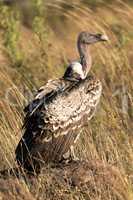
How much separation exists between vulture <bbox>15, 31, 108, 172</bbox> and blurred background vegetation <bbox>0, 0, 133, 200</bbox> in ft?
0.71

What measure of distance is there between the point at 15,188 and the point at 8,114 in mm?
2188

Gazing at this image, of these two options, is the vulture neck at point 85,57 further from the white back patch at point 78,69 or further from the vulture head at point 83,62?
the white back patch at point 78,69

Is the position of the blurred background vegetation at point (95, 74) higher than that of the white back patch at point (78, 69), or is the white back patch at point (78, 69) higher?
the white back patch at point (78, 69)

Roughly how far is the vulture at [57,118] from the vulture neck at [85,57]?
0.22 m

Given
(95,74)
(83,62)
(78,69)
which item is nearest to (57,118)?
(78,69)

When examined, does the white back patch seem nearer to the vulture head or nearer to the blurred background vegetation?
the vulture head

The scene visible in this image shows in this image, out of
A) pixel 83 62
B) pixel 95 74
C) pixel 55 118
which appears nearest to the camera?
pixel 55 118

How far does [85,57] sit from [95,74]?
200 centimetres

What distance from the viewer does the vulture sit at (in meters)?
8.08

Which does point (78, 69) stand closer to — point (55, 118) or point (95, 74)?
point (55, 118)

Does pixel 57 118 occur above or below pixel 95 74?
above

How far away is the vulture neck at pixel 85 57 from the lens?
371 inches

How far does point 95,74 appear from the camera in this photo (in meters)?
11.5

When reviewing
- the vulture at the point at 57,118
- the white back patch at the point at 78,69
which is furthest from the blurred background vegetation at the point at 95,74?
the white back patch at the point at 78,69
